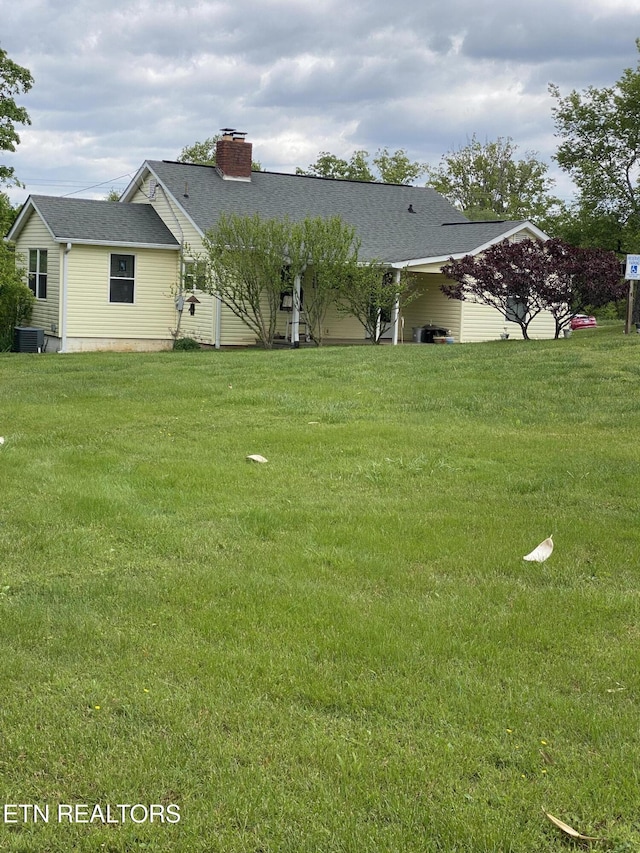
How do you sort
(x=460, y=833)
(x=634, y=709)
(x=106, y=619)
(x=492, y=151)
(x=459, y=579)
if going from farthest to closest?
1. (x=492, y=151)
2. (x=459, y=579)
3. (x=106, y=619)
4. (x=634, y=709)
5. (x=460, y=833)

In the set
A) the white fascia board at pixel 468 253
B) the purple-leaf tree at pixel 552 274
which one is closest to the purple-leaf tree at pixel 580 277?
the purple-leaf tree at pixel 552 274

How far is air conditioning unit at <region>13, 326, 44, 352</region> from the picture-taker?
23328 millimetres

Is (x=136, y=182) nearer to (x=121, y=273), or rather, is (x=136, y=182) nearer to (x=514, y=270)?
(x=121, y=273)

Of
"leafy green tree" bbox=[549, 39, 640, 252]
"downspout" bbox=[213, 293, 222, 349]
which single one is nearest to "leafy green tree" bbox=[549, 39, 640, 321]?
"leafy green tree" bbox=[549, 39, 640, 252]

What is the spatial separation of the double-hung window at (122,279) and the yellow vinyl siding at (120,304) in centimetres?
11

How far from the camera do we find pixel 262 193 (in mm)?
26594

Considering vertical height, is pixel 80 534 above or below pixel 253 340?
below

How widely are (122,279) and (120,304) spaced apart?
2.12 ft

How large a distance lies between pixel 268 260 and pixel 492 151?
141 feet

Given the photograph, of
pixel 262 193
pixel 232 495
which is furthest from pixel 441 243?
pixel 232 495

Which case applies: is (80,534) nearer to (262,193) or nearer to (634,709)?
(634,709)

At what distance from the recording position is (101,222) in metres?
23.8

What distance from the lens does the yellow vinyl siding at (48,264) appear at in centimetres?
2355

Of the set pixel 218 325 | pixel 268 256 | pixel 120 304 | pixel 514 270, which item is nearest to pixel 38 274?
pixel 120 304
